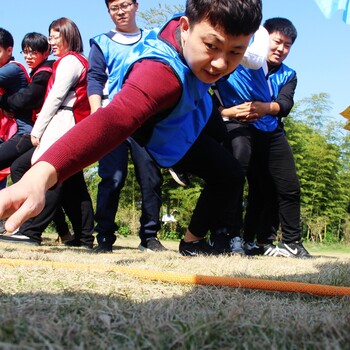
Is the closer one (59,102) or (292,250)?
(59,102)

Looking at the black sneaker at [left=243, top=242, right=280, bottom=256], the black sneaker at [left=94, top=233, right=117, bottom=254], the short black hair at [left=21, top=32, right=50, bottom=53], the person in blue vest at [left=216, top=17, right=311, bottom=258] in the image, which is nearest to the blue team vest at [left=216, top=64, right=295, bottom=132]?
the person in blue vest at [left=216, top=17, right=311, bottom=258]

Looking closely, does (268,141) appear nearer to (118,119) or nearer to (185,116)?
(185,116)

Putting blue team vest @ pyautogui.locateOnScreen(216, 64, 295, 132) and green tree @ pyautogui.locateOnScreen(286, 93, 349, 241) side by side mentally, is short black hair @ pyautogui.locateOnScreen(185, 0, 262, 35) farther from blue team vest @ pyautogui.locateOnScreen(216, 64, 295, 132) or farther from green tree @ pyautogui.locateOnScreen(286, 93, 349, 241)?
green tree @ pyautogui.locateOnScreen(286, 93, 349, 241)

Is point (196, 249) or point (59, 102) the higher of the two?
point (59, 102)

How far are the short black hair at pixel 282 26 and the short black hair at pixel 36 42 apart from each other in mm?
2005

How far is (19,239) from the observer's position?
4168 millimetres

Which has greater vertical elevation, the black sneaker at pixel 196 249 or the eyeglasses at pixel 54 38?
the eyeglasses at pixel 54 38

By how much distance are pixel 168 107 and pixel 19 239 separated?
2.48 metres

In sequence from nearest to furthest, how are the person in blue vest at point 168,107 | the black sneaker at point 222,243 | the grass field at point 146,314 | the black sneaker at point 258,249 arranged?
the grass field at point 146,314, the person in blue vest at point 168,107, the black sneaker at point 222,243, the black sneaker at point 258,249

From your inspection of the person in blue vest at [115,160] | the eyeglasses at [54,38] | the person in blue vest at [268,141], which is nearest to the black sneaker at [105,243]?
the person in blue vest at [115,160]

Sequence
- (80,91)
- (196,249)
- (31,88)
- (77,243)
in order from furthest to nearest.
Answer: (77,243), (31,88), (80,91), (196,249)

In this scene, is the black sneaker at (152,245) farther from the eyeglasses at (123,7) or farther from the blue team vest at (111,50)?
the eyeglasses at (123,7)

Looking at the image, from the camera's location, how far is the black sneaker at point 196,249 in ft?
11.8

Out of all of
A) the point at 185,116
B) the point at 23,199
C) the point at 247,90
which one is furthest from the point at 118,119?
the point at 247,90
